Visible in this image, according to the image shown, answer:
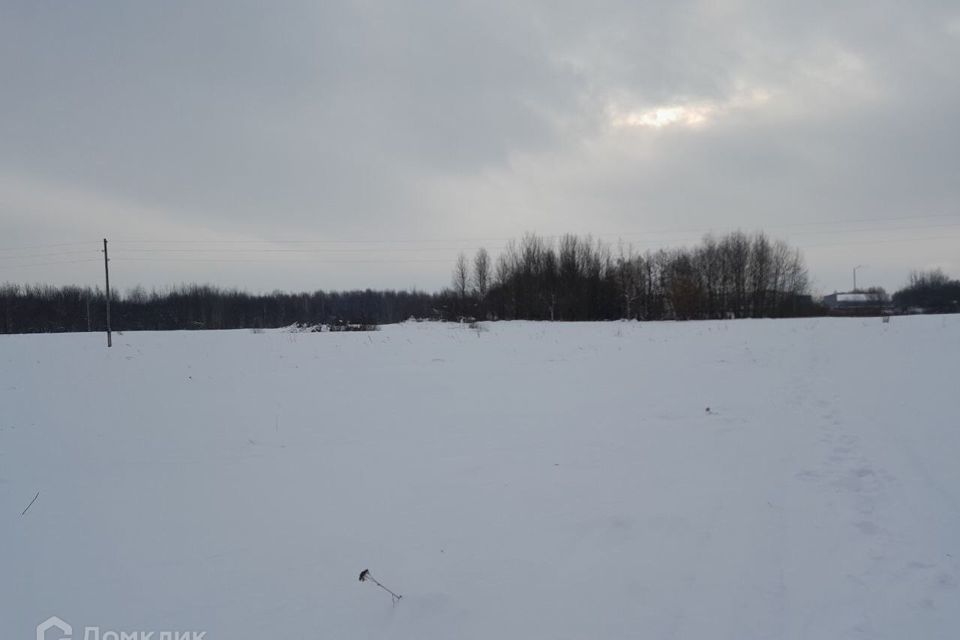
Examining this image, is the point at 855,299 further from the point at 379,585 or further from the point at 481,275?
the point at 379,585

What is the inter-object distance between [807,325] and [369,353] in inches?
863

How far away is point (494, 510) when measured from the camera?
15.8 feet

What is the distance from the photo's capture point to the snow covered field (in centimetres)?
335

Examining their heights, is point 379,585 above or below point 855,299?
below

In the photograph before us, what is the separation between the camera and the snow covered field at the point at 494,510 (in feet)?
11.0

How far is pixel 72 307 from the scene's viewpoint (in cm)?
6209

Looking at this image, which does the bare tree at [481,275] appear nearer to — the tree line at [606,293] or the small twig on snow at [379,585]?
the tree line at [606,293]

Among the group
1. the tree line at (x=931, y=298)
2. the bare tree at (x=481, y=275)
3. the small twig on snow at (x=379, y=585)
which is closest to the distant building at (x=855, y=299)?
the tree line at (x=931, y=298)

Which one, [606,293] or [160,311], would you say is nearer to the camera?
[606,293]

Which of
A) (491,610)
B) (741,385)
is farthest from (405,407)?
(741,385)

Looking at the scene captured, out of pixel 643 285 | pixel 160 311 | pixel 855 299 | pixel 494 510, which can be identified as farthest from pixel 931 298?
pixel 160 311

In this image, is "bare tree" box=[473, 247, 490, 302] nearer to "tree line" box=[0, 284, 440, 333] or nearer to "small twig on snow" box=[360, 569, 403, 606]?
"tree line" box=[0, 284, 440, 333]

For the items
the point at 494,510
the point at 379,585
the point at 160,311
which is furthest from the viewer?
the point at 160,311

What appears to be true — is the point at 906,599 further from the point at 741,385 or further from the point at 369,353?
the point at 369,353
